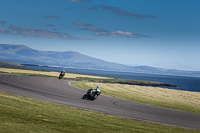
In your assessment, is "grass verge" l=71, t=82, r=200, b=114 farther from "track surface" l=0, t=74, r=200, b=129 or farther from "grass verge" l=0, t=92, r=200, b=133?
"grass verge" l=0, t=92, r=200, b=133

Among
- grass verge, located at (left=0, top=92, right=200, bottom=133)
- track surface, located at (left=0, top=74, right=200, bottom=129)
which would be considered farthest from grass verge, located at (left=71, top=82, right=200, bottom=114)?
grass verge, located at (left=0, top=92, right=200, bottom=133)

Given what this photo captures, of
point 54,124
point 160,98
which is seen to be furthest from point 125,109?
point 160,98

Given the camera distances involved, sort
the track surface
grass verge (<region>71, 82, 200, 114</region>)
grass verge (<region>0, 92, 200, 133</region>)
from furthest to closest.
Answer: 1. grass verge (<region>71, 82, 200, 114</region>)
2. the track surface
3. grass verge (<region>0, 92, 200, 133</region>)

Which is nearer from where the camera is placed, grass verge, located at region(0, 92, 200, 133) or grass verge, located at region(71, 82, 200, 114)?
grass verge, located at region(0, 92, 200, 133)

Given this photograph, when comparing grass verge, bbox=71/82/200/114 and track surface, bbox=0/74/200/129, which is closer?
track surface, bbox=0/74/200/129

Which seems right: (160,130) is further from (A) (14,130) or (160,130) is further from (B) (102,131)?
(A) (14,130)

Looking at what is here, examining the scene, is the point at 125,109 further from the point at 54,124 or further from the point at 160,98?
the point at 160,98

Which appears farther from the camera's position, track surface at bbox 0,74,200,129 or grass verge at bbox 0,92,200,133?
track surface at bbox 0,74,200,129

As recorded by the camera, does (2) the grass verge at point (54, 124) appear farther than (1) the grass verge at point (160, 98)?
No

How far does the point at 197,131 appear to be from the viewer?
49.4 ft

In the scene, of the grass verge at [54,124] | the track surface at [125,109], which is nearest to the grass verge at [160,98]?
the track surface at [125,109]

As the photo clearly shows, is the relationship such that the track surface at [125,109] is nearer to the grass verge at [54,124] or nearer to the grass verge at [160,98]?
the grass verge at [54,124]

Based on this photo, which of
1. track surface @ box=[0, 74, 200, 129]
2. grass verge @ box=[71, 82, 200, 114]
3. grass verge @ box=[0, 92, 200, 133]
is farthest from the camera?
grass verge @ box=[71, 82, 200, 114]

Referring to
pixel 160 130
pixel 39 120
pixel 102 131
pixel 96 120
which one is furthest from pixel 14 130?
pixel 160 130
